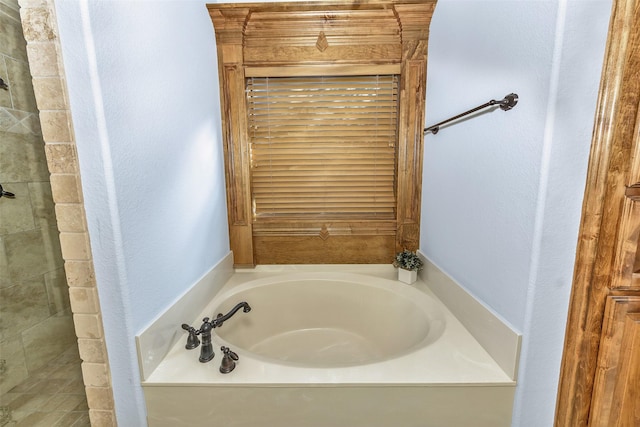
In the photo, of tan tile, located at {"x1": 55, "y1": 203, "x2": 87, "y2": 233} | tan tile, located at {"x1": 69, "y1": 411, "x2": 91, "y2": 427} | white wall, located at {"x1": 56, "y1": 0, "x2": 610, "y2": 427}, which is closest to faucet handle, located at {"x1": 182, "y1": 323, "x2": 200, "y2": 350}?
white wall, located at {"x1": 56, "y1": 0, "x2": 610, "y2": 427}

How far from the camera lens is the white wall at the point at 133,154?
77 centimetres

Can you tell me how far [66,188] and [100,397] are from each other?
71 cm

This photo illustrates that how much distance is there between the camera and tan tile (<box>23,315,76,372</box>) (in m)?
1.49

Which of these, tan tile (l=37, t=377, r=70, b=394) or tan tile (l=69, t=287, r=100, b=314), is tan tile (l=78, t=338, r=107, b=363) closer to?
tan tile (l=69, t=287, r=100, b=314)

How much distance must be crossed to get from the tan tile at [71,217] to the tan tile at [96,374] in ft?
1.50

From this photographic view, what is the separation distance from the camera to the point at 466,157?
1.22 metres

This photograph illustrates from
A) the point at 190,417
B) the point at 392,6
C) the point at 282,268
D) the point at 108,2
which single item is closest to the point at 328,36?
the point at 392,6

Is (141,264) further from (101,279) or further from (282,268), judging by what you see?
(282,268)

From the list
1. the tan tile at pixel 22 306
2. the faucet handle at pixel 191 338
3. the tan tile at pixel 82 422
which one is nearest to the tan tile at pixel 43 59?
the faucet handle at pixel 191 338

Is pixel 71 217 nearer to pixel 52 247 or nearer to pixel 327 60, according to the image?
pixel 52 247

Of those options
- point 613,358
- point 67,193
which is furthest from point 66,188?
point 613,358

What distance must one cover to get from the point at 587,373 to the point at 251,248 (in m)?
1.66

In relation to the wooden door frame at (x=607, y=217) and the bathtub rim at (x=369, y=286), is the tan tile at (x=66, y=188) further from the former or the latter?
the wooden door frame at (x=607, y=217)

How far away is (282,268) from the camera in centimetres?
190
